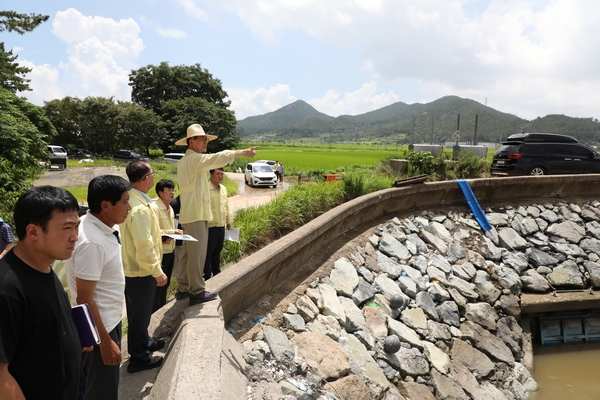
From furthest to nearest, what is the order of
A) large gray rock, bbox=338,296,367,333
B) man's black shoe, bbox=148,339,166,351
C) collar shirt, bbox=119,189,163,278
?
large gray rock, bbox=338,296,367,333 → man's black shoe, bbox=148,339,166,351 → collar shirt, bbox=119,189,163,278

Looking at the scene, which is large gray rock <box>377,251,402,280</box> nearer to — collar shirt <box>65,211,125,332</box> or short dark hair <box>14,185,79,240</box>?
collar shirt <box>65,211,125,332</box>

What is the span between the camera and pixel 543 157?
11328 millimetres

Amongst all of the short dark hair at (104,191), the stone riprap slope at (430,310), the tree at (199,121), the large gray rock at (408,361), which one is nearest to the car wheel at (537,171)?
the stone riprap slope at (430,310)

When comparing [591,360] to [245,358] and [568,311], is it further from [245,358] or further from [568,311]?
[245,358]

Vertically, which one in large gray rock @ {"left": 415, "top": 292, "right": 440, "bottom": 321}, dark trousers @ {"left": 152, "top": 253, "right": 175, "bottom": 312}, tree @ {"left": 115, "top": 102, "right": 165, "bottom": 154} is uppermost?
tree @ {"left": 115, "top": 102, "right": 165, "bottom": 154}

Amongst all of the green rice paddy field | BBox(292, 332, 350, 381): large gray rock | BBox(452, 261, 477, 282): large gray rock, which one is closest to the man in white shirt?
BBox(292, 332, 350, 381): large gray rock

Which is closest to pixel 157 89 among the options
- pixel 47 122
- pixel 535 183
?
pixel 47 122

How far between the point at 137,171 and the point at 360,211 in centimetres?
497

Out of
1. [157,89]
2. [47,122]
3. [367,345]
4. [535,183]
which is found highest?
[157,89]

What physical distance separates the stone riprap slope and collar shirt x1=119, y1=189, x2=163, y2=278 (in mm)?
1174

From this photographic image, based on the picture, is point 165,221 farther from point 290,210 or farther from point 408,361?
point 408,361

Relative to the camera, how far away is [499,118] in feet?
493

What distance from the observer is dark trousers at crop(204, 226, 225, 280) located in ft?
14.8

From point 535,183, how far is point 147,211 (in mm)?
10372
